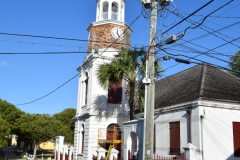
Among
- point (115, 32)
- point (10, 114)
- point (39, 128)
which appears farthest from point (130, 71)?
point (10, 114)

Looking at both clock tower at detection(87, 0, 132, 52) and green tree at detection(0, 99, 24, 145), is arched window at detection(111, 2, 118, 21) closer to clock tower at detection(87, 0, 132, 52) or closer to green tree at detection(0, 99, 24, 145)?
clock tower at detection(87, 0, 132, 52)

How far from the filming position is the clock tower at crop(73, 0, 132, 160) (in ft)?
78.6

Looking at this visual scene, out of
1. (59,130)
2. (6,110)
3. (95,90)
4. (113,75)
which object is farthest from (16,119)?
(113,75)

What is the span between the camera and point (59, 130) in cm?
4812

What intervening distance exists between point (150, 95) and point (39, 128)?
124 ft

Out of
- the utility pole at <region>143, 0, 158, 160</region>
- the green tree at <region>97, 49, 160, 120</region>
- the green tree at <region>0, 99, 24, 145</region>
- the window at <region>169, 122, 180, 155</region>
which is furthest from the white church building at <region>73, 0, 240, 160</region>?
the green tree at <region>0, 99, 24, 145</region>

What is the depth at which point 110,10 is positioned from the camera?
2641cm

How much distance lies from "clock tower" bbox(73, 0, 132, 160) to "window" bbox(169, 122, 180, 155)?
550 centimetres

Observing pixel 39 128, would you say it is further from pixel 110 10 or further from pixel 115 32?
pixel 110 10

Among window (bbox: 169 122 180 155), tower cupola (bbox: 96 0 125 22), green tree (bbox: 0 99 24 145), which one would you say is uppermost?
tower cupola (bbox: 96 0 125 22)

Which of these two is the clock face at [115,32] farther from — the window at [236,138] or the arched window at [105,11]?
the window at [236,138]

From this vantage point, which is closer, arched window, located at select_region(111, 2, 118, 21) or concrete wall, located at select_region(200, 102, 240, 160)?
concrete wall, located at select_region(200, 102, 240, 160)

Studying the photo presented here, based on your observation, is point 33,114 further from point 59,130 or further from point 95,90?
point 95,90

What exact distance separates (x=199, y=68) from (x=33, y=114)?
36150mm
